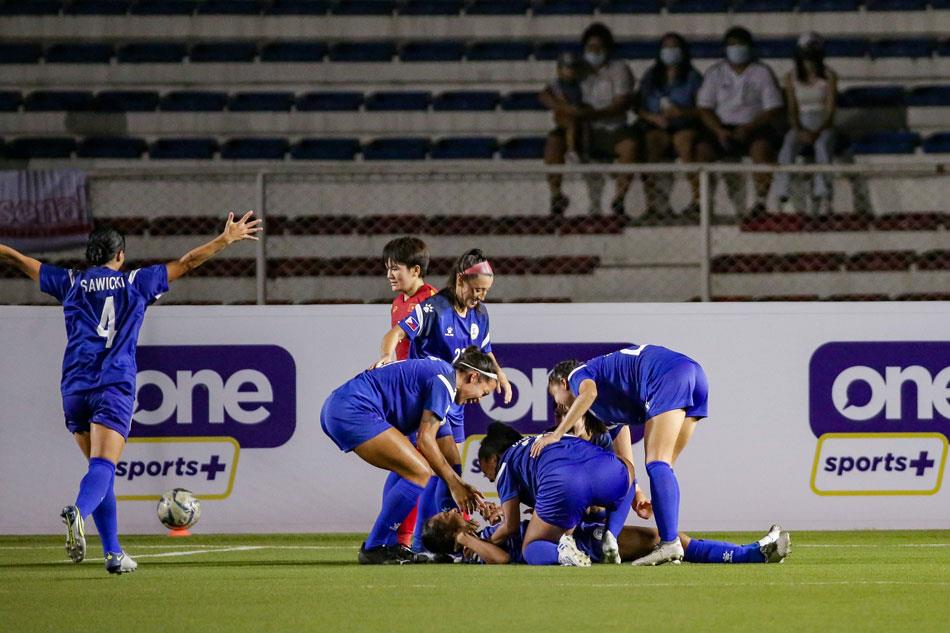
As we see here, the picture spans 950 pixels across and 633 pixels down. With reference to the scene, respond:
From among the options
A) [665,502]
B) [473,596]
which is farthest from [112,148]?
[473,596]

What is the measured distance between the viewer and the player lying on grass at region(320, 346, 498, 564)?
29.8 ft

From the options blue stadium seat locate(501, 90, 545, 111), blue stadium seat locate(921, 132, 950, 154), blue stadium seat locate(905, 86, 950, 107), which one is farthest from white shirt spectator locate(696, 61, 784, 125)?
blue stadium seat locate(501, 90, 545, 111)

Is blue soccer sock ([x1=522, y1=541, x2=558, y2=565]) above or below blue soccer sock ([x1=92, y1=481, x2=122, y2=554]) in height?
below

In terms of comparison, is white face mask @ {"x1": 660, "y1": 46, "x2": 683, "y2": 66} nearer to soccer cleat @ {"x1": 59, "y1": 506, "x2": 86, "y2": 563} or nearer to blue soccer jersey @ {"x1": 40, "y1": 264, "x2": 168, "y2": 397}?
blue soccer jersey @ {"x1": 40, "y1": 264, "x2": 168, "y2": 397}

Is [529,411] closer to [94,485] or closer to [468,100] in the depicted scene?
[94,485]

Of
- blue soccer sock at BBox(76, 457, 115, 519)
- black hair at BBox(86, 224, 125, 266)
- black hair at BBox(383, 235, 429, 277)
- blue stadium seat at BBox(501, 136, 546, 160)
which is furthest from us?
blue stadium seat at BBox(501, 136, 546, 160)

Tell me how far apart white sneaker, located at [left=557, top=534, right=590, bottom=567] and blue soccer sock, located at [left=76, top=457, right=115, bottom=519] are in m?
2.60

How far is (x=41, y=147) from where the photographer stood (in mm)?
17859

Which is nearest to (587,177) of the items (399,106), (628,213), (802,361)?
(628,213)

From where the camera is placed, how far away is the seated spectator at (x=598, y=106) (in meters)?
15.8

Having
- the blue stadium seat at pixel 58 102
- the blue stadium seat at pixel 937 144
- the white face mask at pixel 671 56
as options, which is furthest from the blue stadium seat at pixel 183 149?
the blue stadium seat at pixel 937 144

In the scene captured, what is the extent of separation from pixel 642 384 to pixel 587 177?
13.8 ft

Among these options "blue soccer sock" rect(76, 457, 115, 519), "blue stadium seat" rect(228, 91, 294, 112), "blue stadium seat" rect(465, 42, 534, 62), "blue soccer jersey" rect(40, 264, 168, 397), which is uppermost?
"blue stadium seat" rect(465, 42, 534, 62)

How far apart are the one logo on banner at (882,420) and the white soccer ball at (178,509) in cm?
490
